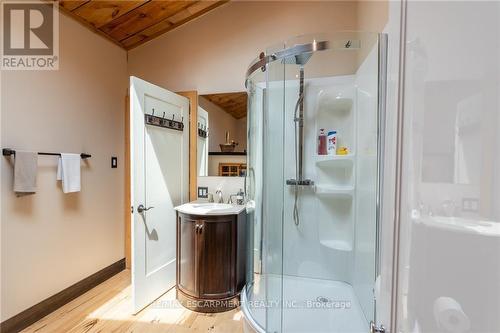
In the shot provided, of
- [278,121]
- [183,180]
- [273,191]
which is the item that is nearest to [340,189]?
[273,191]

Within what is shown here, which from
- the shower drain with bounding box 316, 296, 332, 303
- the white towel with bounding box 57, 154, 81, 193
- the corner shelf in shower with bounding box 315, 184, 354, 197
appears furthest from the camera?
the corner shelf in shower with bounding box 315, 184, 354, 197

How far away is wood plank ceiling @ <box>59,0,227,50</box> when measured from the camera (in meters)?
2.30

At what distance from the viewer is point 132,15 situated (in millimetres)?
2516

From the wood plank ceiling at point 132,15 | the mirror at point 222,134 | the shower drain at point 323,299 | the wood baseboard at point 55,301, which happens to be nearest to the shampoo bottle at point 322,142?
the mirror at point 222,134

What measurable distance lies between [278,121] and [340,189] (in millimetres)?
863

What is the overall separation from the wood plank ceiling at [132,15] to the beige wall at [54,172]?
0.11 meters

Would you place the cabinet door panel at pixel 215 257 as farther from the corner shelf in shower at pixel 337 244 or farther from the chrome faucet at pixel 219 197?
the corner shelf in shower at pixel 337 244

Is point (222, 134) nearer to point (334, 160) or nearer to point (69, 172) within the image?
point (334, 160)

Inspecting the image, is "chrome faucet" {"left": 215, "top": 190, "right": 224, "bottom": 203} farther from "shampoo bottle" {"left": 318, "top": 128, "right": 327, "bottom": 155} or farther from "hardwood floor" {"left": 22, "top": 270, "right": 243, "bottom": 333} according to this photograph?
"shampoo bottle" {"left": 318, "top": 128, "right": 327, "bottom": 155}

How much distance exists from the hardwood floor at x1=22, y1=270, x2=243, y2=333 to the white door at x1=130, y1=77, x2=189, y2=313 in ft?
0.43

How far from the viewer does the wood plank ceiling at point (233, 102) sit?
2.68 metres

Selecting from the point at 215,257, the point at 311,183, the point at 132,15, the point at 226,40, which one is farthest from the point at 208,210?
the point at 132,15

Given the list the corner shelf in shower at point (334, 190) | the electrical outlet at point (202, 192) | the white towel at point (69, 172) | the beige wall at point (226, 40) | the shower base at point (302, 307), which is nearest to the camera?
the shower base at point (302, 307)

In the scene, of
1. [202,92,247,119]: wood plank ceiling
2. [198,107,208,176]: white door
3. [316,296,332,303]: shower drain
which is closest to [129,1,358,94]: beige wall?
[202,92,247,119]: wood plank ceiling
